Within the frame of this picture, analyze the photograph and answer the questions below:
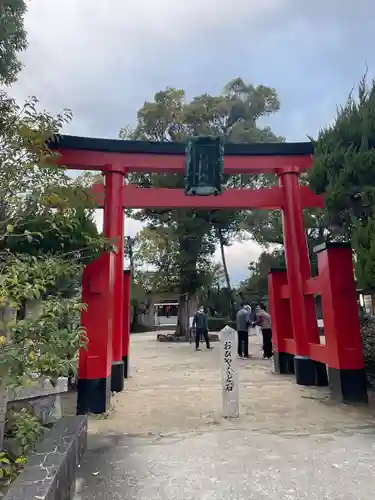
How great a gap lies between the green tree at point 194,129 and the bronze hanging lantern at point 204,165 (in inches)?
400

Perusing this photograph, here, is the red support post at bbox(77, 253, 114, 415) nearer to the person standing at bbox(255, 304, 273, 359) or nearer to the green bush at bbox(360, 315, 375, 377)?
the green bush at bbox(360, 315, 375, 377)

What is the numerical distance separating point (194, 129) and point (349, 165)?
1388 cm

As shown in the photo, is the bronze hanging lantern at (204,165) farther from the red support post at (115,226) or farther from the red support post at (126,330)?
the red support post at (126,330)

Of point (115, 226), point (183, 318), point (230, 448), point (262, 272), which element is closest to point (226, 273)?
point (262, 272)

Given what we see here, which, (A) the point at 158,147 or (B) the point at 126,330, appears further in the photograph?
(B) the point at 126,330

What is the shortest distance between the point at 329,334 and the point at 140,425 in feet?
10.6

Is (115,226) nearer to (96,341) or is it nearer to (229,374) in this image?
(96,341)

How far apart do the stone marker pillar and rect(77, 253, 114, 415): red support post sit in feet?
5.75

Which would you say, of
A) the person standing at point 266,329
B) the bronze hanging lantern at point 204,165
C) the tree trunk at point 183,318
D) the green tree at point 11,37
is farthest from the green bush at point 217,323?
the green tree at point 11,37

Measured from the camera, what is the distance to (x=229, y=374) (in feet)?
17.1

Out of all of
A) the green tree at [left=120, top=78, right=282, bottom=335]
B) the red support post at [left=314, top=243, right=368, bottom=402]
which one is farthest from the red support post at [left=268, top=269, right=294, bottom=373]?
the green tree at [left=120, top=78, right=282, bottom=335]

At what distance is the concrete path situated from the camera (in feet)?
9.86

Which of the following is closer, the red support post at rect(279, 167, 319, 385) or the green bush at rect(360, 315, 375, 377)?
the green bush at rect(360, 315, 375, 377)

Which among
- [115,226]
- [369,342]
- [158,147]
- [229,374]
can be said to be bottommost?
[229,374]
